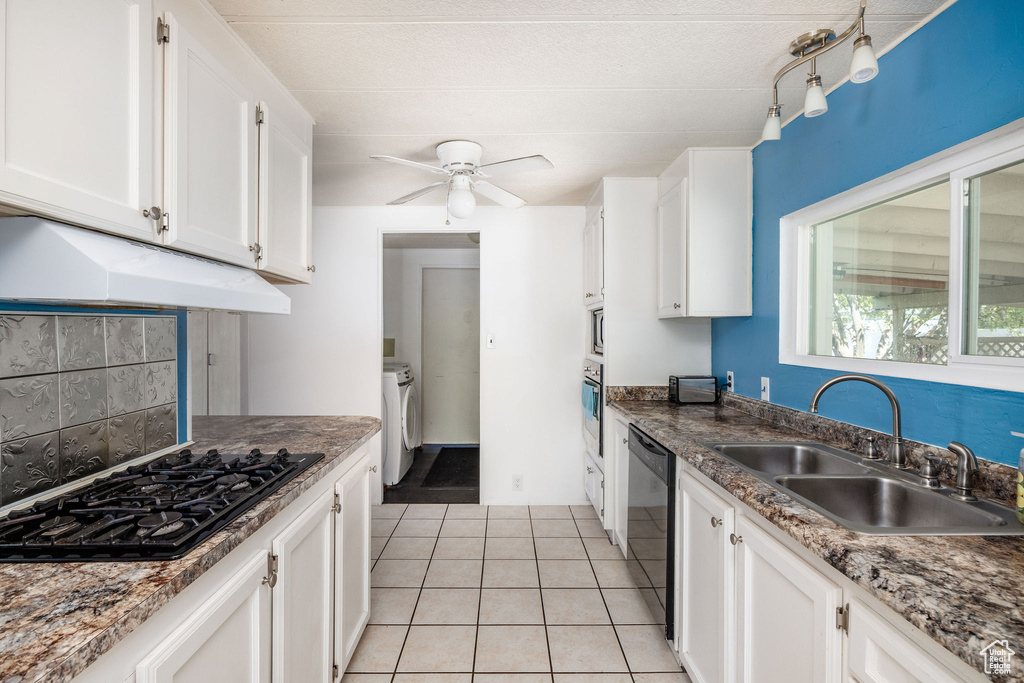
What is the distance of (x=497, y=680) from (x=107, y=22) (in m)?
2.28

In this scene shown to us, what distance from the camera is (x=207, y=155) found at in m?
1.39

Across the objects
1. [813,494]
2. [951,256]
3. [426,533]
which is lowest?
[426,533]

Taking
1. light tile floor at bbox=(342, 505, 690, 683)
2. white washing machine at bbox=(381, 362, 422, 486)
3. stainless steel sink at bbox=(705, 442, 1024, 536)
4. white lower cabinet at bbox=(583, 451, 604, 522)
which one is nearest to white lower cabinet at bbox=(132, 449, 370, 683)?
light tile floor at bbox=(342, 505, 690, 683)

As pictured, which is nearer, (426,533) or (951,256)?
(951,256)

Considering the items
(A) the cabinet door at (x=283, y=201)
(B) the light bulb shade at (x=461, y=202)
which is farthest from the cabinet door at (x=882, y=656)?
(B) the light bulb shade at (x=461, y=202)

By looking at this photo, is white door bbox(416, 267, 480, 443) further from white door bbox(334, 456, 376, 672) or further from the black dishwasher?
white door bbox(334, 456, 376, 672)

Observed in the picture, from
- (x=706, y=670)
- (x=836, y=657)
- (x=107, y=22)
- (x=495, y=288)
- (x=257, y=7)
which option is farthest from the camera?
A: (x=495, y=288)

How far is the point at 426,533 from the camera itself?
3129 millimetres

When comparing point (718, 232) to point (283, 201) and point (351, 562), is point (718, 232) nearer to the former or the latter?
point (283, 201)

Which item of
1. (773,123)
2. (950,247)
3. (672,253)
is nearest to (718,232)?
(672,253)

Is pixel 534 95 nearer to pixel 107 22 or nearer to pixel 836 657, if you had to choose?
pixel 107 22

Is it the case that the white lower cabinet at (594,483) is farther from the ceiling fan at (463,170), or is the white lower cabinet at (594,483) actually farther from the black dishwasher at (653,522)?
the ceiling fan at (463,170)

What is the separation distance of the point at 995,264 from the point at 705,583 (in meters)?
1.28

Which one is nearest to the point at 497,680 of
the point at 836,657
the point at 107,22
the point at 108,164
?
the point at 836,657
